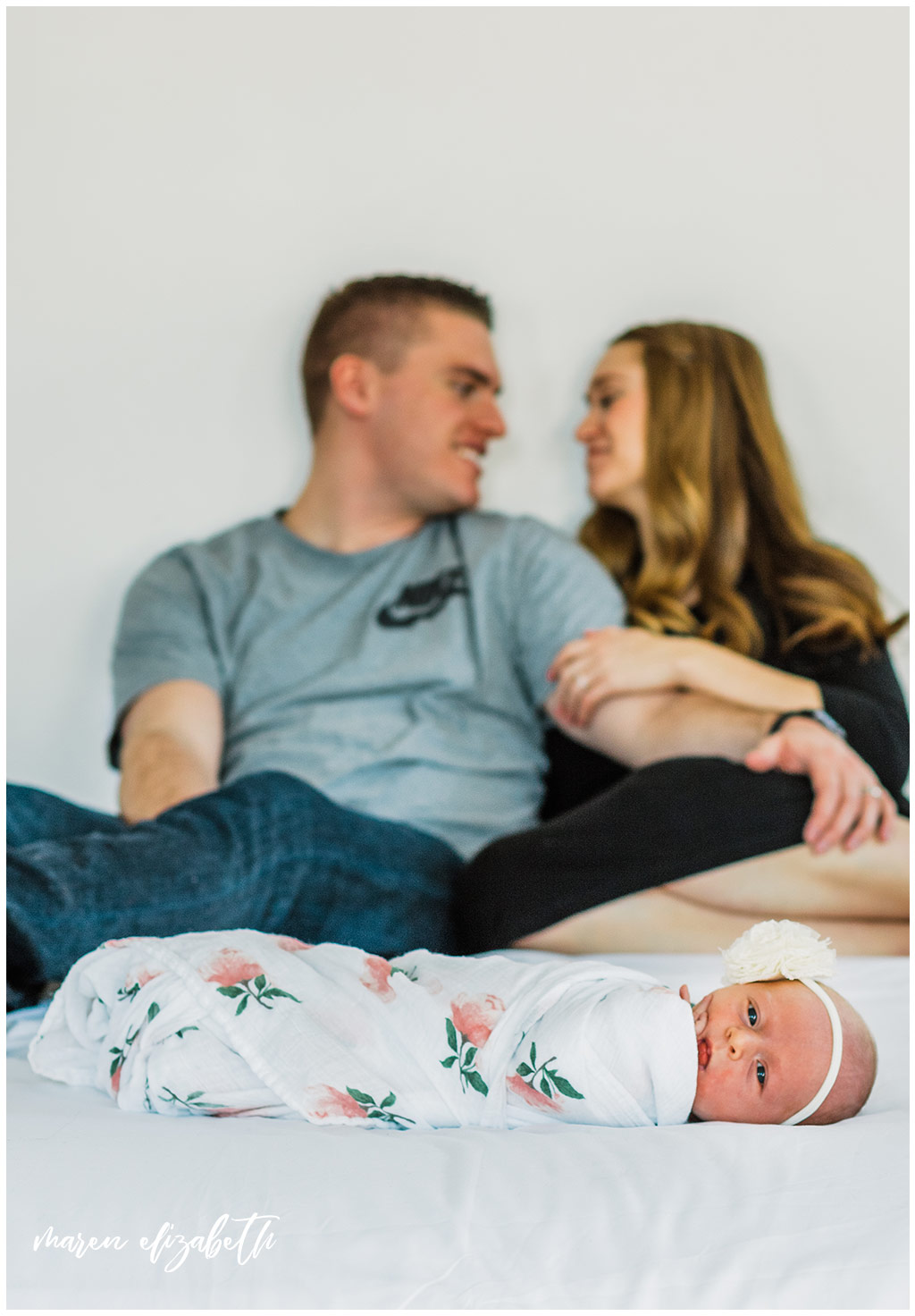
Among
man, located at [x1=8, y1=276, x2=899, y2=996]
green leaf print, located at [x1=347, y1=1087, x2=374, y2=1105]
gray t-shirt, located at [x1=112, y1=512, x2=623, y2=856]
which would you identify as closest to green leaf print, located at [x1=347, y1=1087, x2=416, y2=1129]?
green leaf print, located at [x1=347, y1=1087, x2=374, y2=1105]

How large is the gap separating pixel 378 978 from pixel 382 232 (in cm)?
87

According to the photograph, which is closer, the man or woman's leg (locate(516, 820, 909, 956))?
woman's leg (locate(516, 820, 909, 956))

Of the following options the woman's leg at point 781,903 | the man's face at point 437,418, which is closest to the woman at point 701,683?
the woman's leg at point 781,903

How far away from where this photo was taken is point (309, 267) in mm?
1192

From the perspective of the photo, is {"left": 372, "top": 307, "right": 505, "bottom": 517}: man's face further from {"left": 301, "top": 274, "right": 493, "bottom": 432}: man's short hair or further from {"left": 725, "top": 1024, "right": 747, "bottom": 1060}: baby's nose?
{"left": 725, "top": 1024, "right": 747, "bottom": 1060}: baby's nose

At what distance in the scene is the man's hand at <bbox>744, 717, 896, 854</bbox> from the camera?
85cm

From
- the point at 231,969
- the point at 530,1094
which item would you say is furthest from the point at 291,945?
the point at 530,1094

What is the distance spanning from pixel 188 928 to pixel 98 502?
65cm

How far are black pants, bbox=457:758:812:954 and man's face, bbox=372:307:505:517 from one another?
441mm

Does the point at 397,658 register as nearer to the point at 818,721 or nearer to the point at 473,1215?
the point at 818,721

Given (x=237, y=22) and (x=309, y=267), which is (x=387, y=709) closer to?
(x=309, y=267)

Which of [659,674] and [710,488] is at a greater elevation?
[710,488]

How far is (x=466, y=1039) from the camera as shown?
1.86 ft

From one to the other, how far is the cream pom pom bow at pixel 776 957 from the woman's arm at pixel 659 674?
1.54 feet
